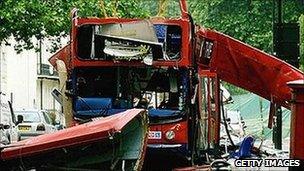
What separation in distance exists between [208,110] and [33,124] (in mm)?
14777

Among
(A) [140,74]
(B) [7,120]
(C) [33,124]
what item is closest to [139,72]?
(A) [140,74]

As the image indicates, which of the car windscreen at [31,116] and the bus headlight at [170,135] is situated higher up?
the bus headlight at [170,135]

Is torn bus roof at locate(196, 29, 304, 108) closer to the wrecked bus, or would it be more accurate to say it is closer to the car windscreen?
the wrecked bus

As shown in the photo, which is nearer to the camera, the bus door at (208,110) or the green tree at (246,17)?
the bus door at (208,110)

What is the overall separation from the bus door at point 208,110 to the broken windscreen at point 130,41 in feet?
3.94

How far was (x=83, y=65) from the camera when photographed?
16125 millimetres

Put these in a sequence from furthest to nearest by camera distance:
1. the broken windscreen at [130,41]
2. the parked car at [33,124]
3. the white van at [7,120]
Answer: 1. the parked car at [33,124]
2. the white van at [7,120]
3. the broken windscreen at [130,41]

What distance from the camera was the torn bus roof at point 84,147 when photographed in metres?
10.0

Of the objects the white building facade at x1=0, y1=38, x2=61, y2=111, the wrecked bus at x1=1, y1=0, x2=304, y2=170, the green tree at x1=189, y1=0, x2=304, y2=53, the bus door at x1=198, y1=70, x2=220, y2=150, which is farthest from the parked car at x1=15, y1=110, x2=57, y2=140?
the green tree at x1=189, y1=0, x2=304, y2=53

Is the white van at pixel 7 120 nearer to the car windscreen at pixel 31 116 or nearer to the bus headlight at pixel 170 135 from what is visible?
the bus headlight at pixel 170 135

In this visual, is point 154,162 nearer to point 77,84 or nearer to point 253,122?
point 77,84

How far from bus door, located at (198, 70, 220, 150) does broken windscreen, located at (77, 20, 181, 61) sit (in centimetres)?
120

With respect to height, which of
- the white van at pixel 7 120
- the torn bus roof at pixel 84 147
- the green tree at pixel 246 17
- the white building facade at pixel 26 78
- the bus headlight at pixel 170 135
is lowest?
the white building facade at pixel 26 78

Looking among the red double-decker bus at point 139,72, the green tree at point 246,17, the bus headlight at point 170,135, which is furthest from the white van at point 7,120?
the green tree at point 246,17
